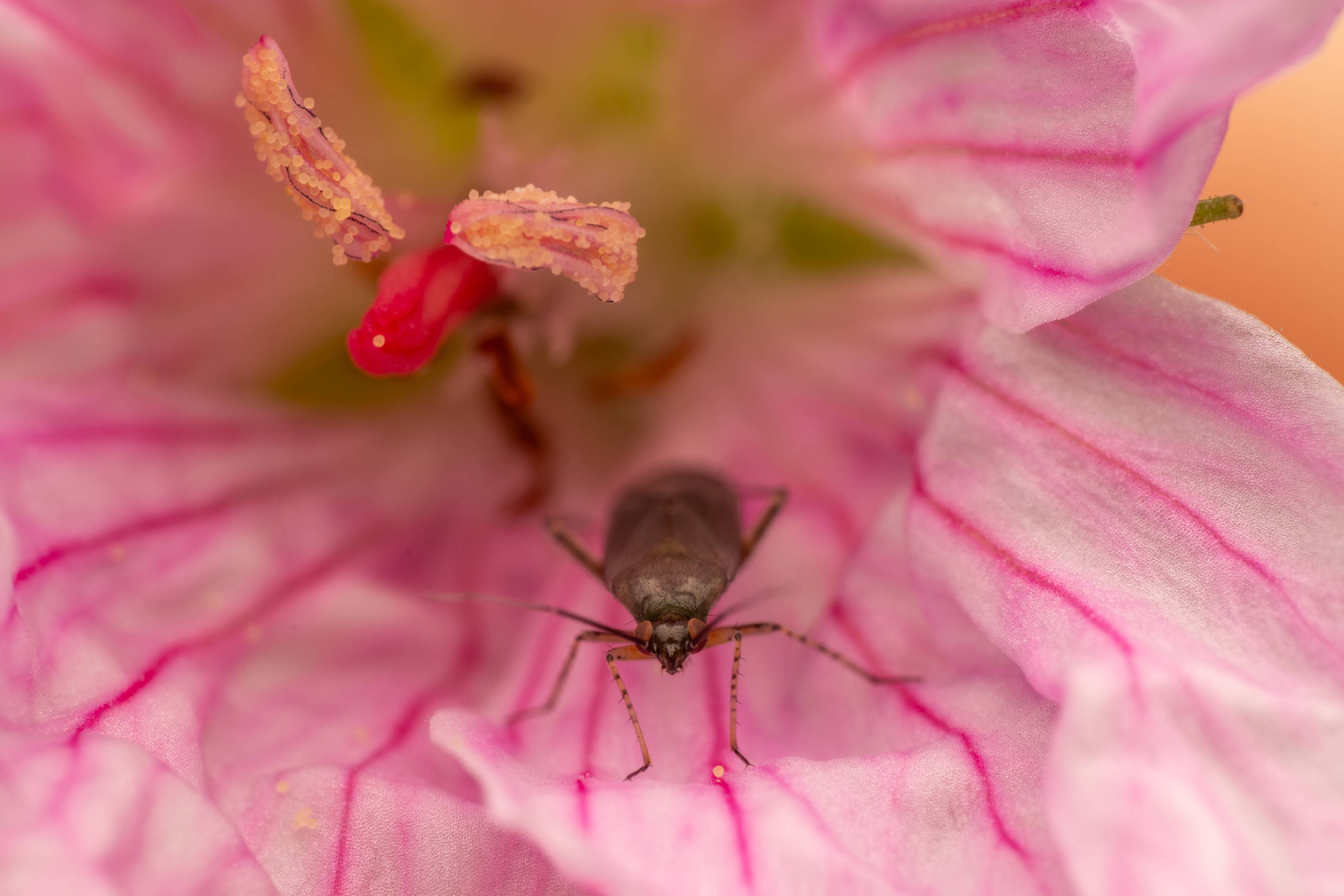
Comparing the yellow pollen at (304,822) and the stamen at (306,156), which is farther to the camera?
the stamen at (306,156)

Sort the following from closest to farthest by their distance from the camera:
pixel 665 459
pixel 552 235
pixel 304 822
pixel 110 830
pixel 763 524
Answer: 1. pixel 110 830
2. pixel 304 822
3. pixel 552 235
4. pixel 763 524
5. pixel 665 459

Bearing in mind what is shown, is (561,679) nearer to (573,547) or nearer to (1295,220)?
(573,547)

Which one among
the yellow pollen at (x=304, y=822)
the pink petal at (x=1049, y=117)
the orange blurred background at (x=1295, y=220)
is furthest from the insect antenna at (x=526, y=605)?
the orange blurred background at (x=1295, y=220)

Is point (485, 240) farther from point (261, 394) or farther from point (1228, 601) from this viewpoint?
point (1228, 601)

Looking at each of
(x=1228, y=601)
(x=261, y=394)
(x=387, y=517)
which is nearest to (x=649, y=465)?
(x=387, y=517)

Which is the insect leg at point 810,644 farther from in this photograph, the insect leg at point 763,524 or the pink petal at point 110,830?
the pink petal at point 110,830

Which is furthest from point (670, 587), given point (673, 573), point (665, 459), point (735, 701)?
point (665, 459)

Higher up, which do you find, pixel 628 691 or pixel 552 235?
pixel 552 235
